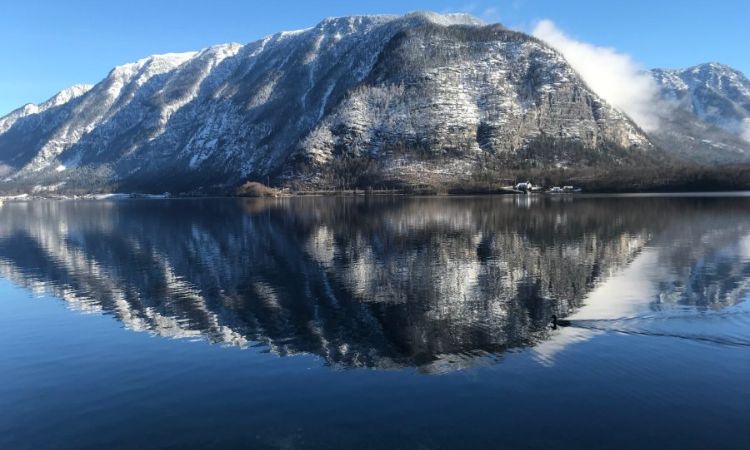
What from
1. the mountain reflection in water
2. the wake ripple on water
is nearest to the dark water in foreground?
the wake ripple on water

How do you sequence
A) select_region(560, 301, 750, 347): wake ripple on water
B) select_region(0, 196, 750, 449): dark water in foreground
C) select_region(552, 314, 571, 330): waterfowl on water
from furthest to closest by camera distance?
select_region(552, 314, 571, 330): waterfowl on water
select_region(560, 301, 750, 347): wake ripple on water
select_region(0, 196, 750, 449): dark water in foreground

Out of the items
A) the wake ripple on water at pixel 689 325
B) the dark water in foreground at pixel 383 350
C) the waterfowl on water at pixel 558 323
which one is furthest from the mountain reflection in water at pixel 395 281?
the wake ripple on water at pixel 689 325

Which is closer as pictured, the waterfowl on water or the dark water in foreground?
the dark water in foreground

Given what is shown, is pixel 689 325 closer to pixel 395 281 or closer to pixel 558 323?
pixel 558 323

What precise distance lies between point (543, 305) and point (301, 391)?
2825cm

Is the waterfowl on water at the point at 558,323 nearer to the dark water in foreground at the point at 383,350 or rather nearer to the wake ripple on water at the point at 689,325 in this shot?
the wake ripple on water at the point at 689,325

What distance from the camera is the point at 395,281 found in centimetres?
6275

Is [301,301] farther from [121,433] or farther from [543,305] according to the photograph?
[121,433]

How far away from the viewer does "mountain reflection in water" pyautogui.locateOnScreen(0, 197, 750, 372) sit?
41.9m

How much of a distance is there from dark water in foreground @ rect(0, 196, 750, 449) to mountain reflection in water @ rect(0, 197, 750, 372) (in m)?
0.37

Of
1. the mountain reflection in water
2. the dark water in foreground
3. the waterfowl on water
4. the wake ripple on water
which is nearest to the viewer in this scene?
the dark water in foreground

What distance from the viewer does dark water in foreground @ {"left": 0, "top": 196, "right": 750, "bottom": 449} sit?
85.8ft

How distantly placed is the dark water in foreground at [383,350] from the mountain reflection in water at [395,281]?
37cm

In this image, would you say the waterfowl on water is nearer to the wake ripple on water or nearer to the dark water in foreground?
the wake ripple on water
